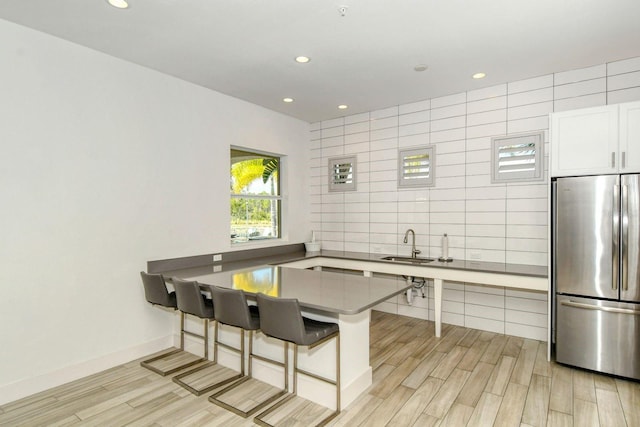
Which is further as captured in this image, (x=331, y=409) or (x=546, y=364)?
(x=546, y=364)

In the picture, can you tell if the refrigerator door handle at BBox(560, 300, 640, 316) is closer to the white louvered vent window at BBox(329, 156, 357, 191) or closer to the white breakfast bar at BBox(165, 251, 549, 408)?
the white breakfast bar at BBox(165, 251, 549, 408)

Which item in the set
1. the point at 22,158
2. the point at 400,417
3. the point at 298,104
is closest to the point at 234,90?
the point at 298,104

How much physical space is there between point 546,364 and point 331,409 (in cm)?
201

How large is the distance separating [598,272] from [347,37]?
274 cm

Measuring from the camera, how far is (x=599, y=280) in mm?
2779

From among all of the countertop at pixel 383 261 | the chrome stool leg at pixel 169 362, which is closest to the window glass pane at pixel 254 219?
the countertop at pixel 383 261


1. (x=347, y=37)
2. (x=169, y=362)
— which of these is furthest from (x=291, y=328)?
(x=347, y=37)

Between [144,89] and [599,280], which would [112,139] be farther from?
[599,280]

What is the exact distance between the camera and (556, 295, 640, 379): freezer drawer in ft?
8.68

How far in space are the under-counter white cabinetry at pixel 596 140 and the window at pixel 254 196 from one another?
3.27m

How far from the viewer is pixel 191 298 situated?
2648 mm

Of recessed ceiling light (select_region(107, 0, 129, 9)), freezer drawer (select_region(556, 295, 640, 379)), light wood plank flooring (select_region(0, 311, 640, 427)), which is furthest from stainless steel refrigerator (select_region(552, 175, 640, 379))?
recessed ceiling light (select_region(107, 0, 129, 9))

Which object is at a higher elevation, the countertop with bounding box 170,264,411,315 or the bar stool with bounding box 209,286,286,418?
the countertop with bounding box 170,264,411,315

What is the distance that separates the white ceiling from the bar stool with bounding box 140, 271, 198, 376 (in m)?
1.94
